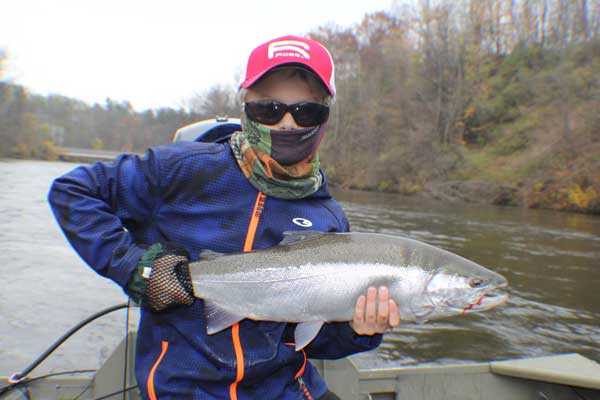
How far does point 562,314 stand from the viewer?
8852mm

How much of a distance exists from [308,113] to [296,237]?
676mm

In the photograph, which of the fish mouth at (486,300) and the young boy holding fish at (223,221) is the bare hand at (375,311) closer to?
the young boy holding fish at (223,221)

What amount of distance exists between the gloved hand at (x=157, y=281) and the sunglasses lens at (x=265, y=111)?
84cm

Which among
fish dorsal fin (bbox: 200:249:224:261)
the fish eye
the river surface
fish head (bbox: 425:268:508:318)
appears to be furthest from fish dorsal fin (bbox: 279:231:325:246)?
the river surface

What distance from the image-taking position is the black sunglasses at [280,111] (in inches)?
98.1

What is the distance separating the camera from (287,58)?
2412 millimetres

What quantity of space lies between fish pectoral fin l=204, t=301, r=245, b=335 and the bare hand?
0.63 metres

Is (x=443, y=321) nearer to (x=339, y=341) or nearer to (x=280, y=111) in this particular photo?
(x=339, y=341)

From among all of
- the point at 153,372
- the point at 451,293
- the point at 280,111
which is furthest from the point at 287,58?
the point at 153,372

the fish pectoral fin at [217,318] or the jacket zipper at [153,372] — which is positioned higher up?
the fish pectoral fin at [217,318]

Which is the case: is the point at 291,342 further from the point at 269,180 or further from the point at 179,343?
the point at 269,180

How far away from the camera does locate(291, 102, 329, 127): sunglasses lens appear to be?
253cm

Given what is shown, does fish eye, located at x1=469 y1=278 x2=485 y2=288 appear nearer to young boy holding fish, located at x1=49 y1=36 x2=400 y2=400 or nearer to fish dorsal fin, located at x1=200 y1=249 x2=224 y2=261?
young boy holding fish, located at x1=49 y1=36 x2=400 y2=400

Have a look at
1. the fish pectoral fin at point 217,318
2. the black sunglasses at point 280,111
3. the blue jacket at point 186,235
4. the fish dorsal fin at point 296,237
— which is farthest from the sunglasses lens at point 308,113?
the fish pectoral fin at point 217,318
